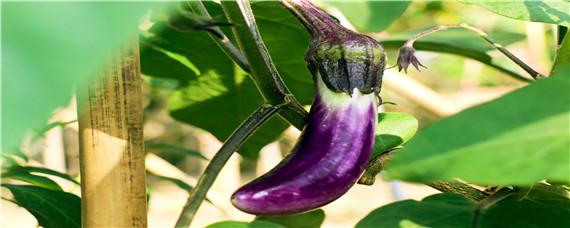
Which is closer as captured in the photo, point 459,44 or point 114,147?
point 114,147

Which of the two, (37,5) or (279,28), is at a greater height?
(279,28)

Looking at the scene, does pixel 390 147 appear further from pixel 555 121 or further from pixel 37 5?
pixel 37 5

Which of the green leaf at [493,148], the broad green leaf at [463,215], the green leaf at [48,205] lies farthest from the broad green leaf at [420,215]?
the green leaf at [48,205]

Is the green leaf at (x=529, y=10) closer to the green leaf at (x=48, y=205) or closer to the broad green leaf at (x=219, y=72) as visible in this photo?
the broad green leaf at (x=219, y=72)

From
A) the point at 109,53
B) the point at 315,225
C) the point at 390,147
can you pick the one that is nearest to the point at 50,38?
the point at 109,53

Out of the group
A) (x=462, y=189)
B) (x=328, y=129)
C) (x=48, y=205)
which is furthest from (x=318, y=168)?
(x=48, y=205)

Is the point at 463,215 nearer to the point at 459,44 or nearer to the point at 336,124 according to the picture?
the point at 336,124
